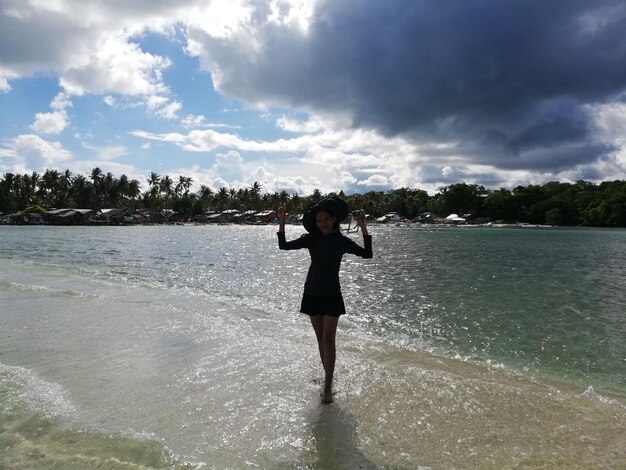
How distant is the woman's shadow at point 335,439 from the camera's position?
12.7ft

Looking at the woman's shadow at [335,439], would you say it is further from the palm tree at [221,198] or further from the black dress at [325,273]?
the palm tree at [221,198]

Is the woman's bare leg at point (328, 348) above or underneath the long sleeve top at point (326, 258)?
underneath

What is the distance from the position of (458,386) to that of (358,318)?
5.23m

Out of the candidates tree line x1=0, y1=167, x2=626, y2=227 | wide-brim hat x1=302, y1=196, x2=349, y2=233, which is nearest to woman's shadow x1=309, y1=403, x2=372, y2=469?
wide-brim hat x1=302, y1=196, x2=349, y2=233

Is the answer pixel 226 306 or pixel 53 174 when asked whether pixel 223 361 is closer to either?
pixel 226 306

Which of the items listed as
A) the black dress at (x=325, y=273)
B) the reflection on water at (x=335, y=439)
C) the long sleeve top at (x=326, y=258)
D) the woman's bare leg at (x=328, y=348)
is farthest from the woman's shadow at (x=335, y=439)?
the long sleeve top at (x=326, y=258)

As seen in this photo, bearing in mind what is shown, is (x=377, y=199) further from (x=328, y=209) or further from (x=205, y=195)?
(x=328, y=209)

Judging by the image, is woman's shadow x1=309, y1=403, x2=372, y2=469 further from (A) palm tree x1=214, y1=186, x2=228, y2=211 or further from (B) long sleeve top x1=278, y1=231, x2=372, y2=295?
(A) palm tree x1=214, y1=186, x2=228, y2=211

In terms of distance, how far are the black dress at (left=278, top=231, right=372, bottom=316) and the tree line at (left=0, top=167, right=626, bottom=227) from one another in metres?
138

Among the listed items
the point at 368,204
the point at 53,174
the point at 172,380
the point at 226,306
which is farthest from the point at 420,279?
the point at 368,204

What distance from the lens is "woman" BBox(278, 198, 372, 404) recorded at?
5.29 meters

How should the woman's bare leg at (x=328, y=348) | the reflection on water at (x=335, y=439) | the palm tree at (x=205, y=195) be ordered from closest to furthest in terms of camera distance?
the reflection on water at (x=335, y=439) → the woman's bare leg at (x=328, y=348) → the palm tree at (x=205, y=195)

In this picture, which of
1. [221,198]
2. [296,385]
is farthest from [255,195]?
[296,385]

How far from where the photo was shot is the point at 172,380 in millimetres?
5793
